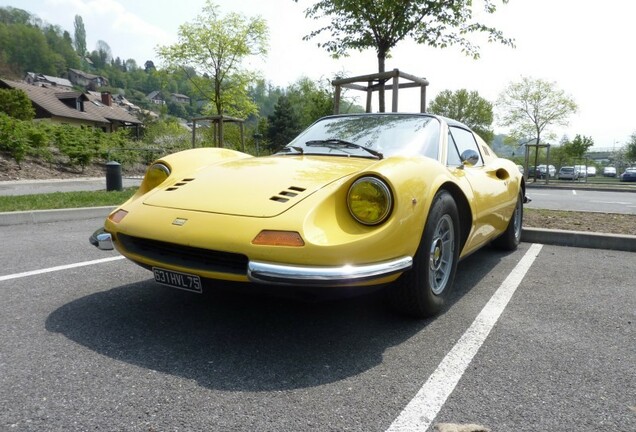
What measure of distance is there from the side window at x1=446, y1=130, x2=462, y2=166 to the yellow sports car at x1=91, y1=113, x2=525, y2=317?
0.02 meters

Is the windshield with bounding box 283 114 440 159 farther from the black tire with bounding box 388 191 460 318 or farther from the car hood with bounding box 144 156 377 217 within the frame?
the black tire with bounding box 388 191 460 318

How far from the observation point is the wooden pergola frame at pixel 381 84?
714cm

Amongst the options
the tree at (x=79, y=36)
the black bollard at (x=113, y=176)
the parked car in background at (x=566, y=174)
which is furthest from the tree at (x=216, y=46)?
the tree at (x=79, y=36)

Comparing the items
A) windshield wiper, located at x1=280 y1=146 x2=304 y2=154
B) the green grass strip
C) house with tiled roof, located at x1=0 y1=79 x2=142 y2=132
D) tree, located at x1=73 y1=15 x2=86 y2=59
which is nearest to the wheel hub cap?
windshield wiper, located at x1=280 y1=146 x2=304 y2=154

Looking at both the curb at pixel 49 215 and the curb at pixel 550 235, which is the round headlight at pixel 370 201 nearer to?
the curb at pixel 550 235

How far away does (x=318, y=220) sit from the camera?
2137 millimetres

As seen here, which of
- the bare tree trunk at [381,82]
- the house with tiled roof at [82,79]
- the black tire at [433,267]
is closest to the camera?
the black tire at [433,267]

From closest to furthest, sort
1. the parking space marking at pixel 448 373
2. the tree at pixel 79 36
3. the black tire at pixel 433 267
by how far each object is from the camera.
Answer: the parking space marking at pixel 448 373 < the black tire at pixel 433 267 < the tree at pixel 79 36

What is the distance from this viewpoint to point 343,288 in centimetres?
205

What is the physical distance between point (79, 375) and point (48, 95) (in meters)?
52.4

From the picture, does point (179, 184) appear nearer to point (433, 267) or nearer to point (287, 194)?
point (287, 194)

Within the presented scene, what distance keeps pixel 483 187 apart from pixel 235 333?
2157mm

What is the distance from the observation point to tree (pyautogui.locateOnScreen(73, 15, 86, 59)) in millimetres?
147875

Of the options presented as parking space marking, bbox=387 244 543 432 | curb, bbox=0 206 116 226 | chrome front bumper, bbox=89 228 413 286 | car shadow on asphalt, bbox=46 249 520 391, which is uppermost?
chrome front bumper, bbox=89 228 413 286
